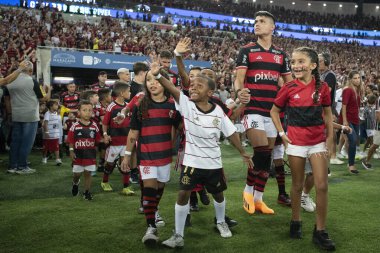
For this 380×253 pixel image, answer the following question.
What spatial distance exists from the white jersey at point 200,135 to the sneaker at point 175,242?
0.75m

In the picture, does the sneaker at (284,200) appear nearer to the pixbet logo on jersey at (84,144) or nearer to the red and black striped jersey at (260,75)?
the red and black striped jersey at (260,75)

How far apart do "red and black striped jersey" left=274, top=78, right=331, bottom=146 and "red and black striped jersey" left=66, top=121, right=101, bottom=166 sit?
3.36 metres

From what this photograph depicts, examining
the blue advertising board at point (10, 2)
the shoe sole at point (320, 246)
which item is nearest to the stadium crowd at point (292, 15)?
the blue advertising board at point (10, 2)

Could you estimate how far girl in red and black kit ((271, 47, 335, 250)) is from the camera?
4086 millimetres

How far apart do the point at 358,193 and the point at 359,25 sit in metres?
56.7

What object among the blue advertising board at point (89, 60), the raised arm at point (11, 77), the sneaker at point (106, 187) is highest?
the blue advertising board at point (89, 60)

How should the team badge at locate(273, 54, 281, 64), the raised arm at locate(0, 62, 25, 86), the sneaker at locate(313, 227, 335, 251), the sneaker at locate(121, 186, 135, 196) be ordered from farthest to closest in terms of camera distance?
1. the raised arm at locate(0, 62, 25, 86)
2. the sneaker at locate(121, 186, 135, 196)
3. the team badge at locate(273, 54, 281, 64)
4. the sneaker at locate(313, 227, 335, 251)

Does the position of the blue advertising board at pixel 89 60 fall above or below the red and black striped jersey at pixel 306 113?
above

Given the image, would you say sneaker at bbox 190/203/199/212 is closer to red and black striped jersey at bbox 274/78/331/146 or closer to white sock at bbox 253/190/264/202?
white sock at bbox 253/190/264/202

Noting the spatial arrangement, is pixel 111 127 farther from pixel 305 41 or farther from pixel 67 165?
pixel 305 41

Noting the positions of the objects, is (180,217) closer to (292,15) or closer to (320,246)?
(320,246)

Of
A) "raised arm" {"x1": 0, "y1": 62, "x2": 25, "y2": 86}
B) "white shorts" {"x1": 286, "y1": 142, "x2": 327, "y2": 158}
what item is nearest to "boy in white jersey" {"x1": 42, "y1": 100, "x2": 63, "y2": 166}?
"raised arm" {"x1": 0, "y1": 62, "x2": 25, "y2": 86}

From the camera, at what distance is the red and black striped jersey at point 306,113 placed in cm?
416

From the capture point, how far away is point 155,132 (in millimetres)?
4395
